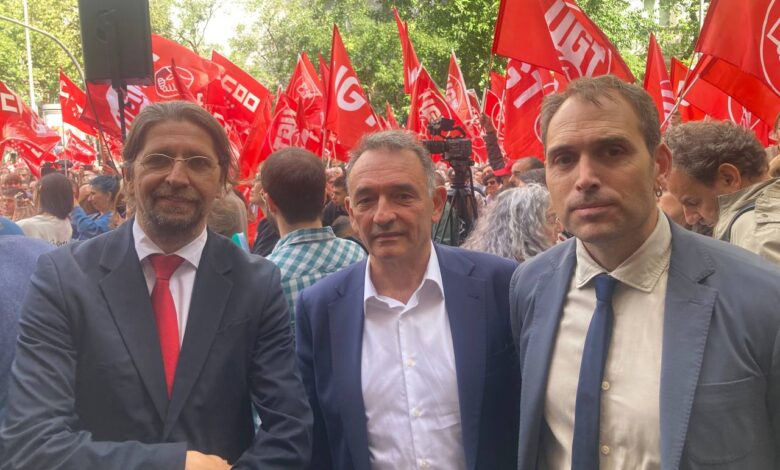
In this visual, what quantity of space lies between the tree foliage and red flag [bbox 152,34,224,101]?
5.68m

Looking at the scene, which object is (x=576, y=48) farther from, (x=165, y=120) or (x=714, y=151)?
(x=165, y=120)

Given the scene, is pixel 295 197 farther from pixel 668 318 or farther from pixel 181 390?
pixel 668 318

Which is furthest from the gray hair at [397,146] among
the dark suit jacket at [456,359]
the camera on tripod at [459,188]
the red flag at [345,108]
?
the red flag at [345,108]

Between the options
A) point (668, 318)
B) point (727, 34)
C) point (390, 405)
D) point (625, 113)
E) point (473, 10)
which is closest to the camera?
point (668, 318)

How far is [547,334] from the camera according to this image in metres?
2.15

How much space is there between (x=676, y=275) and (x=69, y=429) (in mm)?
1616

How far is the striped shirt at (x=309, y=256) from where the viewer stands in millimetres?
3537

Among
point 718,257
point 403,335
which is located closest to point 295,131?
point 403,335

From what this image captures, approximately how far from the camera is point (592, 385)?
1.99m

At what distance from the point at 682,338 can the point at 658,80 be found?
7.99 meters

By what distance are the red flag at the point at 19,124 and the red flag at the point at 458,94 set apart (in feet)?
25.4

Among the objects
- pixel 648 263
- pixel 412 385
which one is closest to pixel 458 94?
pixel 412 385

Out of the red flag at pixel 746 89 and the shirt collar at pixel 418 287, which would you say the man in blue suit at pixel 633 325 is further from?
the red flag at pixel 746 89

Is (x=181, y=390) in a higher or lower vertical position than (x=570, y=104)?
lower
